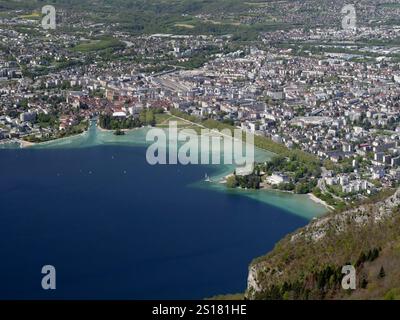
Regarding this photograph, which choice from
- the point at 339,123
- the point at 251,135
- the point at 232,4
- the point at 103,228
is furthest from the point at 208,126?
the point at 232,4

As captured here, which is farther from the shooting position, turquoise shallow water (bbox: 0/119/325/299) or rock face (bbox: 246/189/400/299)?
turquoise shallow water (bbox: 0/119/325/299)

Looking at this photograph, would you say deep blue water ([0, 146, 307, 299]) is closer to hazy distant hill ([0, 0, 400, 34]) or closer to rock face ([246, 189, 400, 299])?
rock face ([246, 189, 400, 299])

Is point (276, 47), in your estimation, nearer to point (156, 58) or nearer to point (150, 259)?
point (156, 58)

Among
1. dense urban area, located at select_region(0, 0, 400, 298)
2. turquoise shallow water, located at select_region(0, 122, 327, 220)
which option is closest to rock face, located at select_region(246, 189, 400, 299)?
dense urban area, located at select_region(0, 0, 400, 298)

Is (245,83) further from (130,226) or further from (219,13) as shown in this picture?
(219,13)

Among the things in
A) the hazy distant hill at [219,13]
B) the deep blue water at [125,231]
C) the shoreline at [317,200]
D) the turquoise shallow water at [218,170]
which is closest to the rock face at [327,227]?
the deep blue water at [125,231]

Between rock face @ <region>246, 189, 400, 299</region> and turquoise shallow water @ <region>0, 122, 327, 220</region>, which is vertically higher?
rock face @ <region>246, 189, 400, 299</region>

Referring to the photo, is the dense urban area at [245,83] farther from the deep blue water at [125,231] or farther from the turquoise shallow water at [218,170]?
the deep blue water at [125,231]
